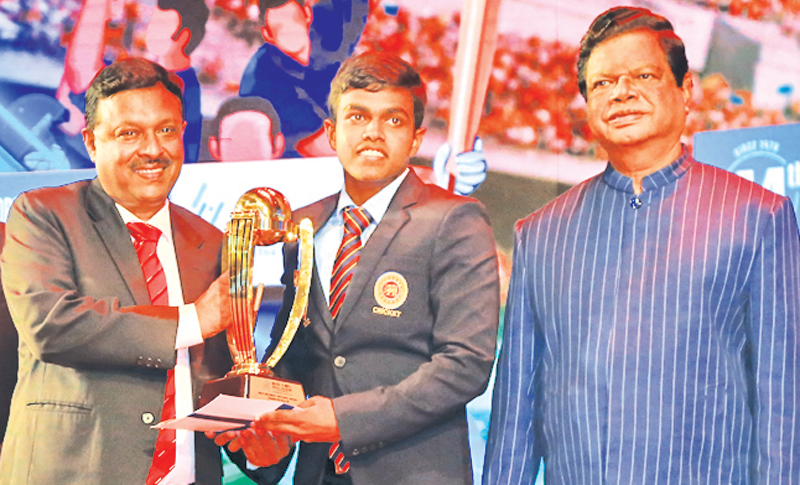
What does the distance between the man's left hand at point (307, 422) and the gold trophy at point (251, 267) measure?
2.3 inches

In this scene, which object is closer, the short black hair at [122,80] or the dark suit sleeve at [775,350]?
the dark suit sleeve at [775,350]

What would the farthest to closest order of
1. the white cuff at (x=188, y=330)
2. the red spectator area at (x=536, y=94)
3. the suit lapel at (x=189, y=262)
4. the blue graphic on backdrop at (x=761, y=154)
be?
the red spectator area at (x=536, y=94), the blue graphic on backdrop at (x=761, y=154), the suit lapel at (x=189, y=262), the white cuff at (x=188, y=330)

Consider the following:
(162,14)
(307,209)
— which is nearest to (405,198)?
(307,209)

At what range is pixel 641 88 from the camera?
7.22 ft

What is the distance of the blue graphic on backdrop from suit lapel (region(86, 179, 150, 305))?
6.74 ft

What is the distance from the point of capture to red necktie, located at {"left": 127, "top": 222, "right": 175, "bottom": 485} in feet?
7.74

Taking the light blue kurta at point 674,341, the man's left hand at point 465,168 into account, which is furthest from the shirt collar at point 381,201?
the man's left hand at point 465,168

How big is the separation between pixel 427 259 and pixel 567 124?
47.0 inches

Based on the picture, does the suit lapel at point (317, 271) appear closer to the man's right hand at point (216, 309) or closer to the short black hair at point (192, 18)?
the man's right hand at point (216, 309)

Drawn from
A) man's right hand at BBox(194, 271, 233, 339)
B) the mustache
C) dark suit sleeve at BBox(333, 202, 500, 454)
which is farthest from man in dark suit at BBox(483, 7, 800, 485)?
the mustache

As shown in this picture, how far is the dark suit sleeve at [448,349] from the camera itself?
216 cm

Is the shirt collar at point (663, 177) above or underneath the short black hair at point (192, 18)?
underneath

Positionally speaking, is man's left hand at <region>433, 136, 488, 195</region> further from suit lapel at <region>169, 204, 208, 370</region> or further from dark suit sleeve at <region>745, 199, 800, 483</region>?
dark suit sleeve at <region>745, 199, 800, 483</region>

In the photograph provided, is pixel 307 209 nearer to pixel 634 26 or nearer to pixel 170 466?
pixel 170 466
